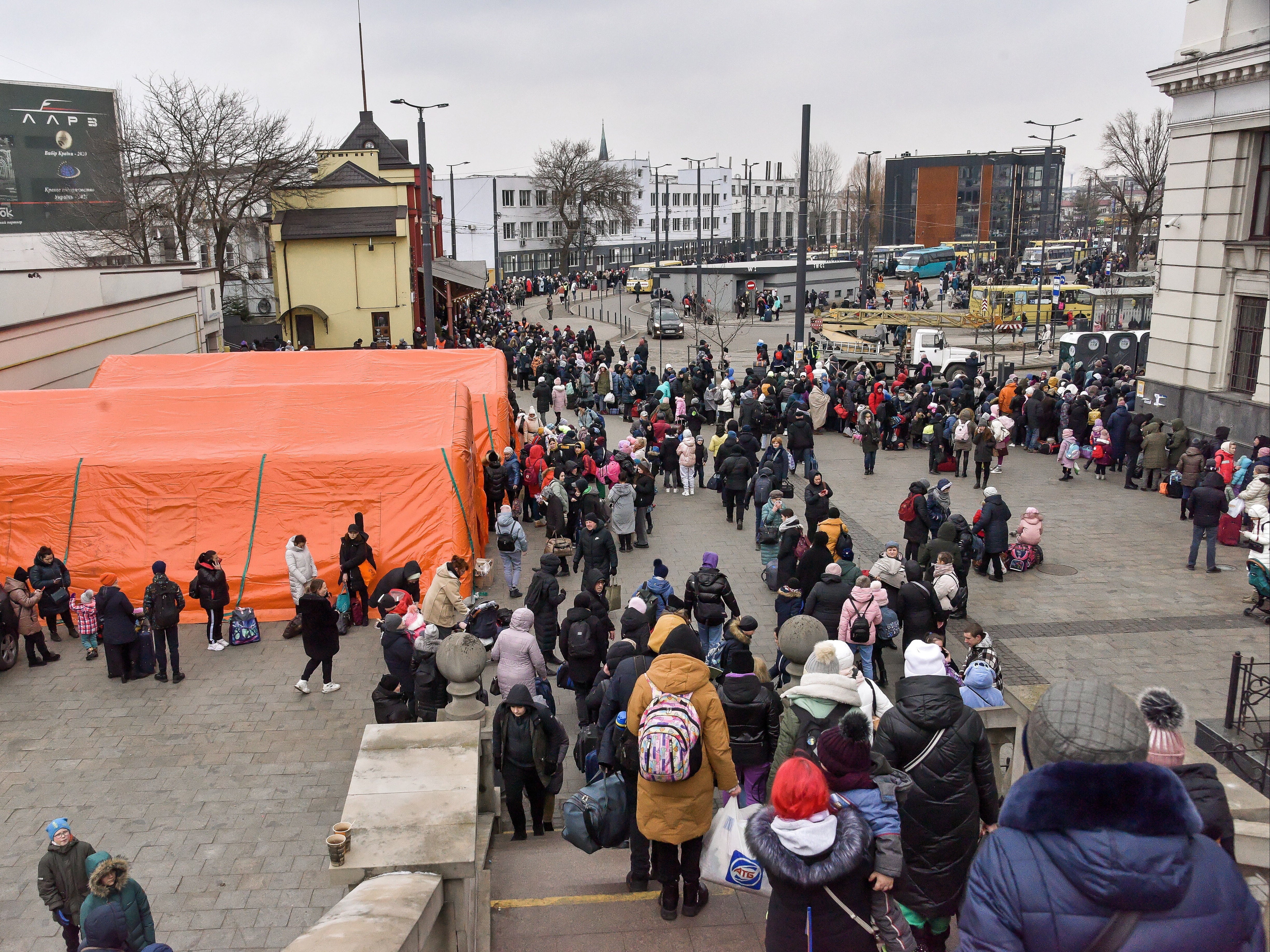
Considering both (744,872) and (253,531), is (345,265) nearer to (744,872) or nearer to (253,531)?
(253,531)

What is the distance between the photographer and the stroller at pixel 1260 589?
12383mm

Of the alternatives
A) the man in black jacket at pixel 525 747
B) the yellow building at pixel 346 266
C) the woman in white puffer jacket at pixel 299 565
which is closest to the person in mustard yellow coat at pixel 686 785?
the man in black jacket at pixel 525 747

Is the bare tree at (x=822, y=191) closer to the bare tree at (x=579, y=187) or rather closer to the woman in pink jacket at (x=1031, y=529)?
the bare tree at (x=579, y=187)

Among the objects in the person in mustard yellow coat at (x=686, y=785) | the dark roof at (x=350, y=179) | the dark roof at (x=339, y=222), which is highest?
the dark roof at (x=350, y=179)

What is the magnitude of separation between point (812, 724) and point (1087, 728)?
3025 mm

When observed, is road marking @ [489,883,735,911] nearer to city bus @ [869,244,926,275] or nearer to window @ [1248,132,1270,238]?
window @ [1248,132,1270,238]

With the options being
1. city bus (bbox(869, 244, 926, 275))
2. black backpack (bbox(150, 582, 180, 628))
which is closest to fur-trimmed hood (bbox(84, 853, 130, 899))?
black backpack (bbox(150, 582, 180, 628))

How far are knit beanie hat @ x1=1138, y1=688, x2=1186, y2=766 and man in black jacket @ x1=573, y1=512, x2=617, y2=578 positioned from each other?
8.40m

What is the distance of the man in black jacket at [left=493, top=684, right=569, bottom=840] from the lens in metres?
7.06

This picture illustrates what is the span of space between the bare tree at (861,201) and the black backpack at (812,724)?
312ft

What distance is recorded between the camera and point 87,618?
11883 mm

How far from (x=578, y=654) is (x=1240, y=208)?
1797 cm

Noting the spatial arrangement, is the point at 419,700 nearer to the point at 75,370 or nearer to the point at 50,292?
the point at 75,370

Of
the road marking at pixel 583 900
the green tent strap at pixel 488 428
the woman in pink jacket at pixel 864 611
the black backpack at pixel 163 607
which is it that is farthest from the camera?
the green tent strap at pixel 488 428
